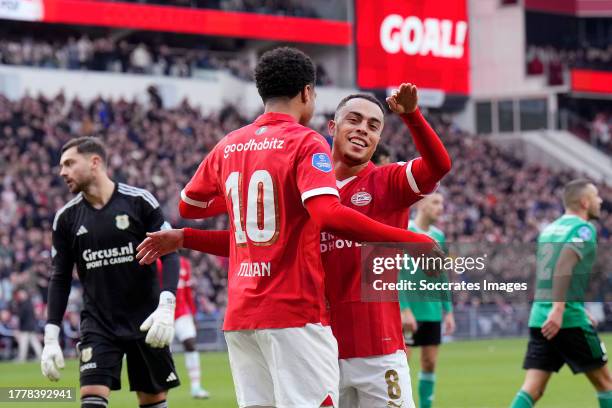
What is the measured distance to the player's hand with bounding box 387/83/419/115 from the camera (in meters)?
5.70

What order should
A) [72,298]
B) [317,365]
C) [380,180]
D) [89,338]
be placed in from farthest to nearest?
[72,298] → [89,338] → [380,180] → [317,365]

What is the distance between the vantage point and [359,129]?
628 centimetres

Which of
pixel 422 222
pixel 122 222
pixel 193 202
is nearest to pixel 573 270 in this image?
pixel 193 202

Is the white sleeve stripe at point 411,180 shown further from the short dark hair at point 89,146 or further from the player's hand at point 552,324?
the player's hand at point 552,324

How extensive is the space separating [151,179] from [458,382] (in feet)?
41.8

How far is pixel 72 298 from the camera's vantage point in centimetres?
2406

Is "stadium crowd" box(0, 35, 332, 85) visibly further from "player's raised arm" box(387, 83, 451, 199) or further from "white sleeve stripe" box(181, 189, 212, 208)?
"player's raised arm" box(387, 83, 451, 199)

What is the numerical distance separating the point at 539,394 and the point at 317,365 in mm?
4684

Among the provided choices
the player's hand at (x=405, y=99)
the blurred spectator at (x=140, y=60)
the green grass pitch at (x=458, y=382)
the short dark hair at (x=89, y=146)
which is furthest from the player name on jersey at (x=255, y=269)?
the blurred spectator at (x=140, y=60)

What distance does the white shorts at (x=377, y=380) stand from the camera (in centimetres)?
611

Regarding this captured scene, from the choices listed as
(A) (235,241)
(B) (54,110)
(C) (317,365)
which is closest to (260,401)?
(C) (317,365)

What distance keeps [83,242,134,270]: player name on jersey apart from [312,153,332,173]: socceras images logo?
11.3 feet

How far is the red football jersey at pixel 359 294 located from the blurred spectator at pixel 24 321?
17773 mm

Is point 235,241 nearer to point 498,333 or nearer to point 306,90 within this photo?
point 306,90
